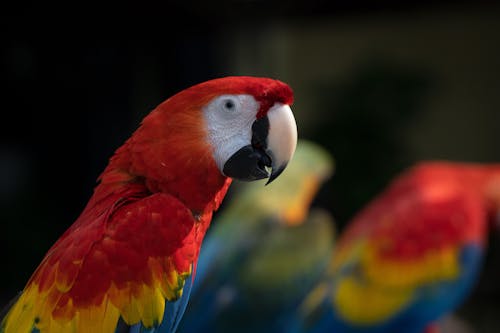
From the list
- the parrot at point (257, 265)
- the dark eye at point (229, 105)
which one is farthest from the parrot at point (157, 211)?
the parrot at point (257, 265)

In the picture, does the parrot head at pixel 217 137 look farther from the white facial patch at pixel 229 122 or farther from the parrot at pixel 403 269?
the parrot at pixel 403 269

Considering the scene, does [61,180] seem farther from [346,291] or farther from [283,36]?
[346,291]

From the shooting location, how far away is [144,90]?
3.26m

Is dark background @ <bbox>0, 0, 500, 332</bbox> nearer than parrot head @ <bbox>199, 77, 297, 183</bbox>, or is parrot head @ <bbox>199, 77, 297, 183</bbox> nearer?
parrot head @ <bbox>199, 77, 297, 183</bbox>

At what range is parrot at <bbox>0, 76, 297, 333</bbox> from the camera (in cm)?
71

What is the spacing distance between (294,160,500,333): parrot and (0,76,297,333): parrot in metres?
0.86

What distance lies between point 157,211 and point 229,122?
5.1 inches

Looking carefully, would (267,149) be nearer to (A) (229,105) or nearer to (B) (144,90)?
(A) (229,105)

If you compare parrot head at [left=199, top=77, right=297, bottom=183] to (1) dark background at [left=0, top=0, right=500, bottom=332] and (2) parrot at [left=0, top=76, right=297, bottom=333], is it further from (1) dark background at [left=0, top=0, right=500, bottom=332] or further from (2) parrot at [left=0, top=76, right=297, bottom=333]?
(1) dark background at [left=0, top=0, right=500, bottom=332]

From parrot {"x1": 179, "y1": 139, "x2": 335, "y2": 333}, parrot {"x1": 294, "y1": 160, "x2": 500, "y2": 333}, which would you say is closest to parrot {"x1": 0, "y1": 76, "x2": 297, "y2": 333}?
parrot {"x1": 179, "y1": 139, "x2": 335, "y2": 333}

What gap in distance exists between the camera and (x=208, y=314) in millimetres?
1431

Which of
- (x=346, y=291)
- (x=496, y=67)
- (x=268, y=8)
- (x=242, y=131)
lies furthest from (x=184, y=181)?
A: (x=496, y=67)

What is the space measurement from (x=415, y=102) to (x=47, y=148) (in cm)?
188

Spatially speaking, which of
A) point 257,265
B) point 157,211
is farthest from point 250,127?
point 257,265
